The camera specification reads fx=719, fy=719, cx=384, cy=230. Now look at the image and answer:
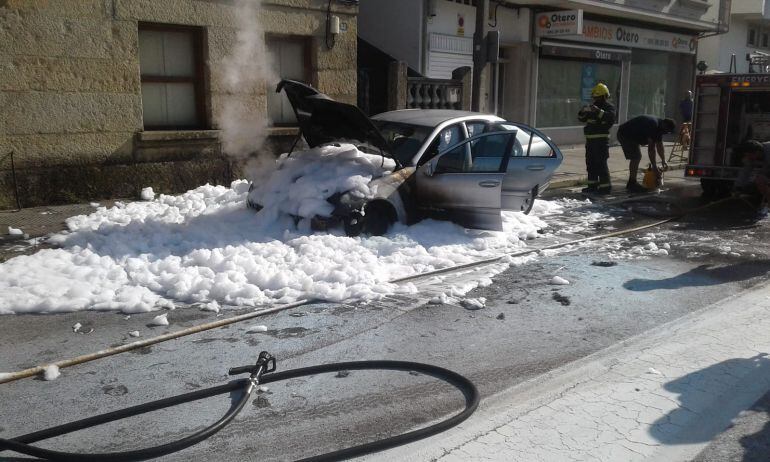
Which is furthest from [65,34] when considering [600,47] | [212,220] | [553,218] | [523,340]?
[600,47]

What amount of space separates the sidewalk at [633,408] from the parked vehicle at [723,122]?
769 centimetres

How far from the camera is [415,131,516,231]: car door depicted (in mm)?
8367

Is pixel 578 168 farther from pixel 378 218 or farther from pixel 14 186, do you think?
pixel 14 186

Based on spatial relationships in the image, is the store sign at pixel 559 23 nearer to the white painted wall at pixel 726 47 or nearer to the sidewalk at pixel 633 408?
the white painted wall at pixel 726 47

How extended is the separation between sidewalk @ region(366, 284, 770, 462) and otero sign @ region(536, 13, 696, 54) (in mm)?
15628

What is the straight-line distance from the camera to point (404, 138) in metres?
8.91

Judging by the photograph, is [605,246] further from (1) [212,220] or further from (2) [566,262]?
(1) [212,220]

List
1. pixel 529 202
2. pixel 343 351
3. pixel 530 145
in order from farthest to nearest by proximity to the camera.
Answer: pixel 529 202, pixel 530 145, pixel 343 351

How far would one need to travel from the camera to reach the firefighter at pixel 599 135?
12461mm

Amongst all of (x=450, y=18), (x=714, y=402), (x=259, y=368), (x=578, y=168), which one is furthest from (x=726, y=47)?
(x=259, y=368)

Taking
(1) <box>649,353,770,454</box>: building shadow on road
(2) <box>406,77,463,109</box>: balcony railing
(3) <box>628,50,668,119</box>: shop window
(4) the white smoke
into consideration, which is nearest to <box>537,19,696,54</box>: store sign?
(3) <box>628,50,668,119</box>: shop window

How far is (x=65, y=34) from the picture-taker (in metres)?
9.83

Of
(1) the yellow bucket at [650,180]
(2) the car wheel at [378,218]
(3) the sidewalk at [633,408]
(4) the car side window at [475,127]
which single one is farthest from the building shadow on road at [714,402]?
(1) the yellow bucket at [650,180]

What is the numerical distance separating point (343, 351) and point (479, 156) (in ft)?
13.7
